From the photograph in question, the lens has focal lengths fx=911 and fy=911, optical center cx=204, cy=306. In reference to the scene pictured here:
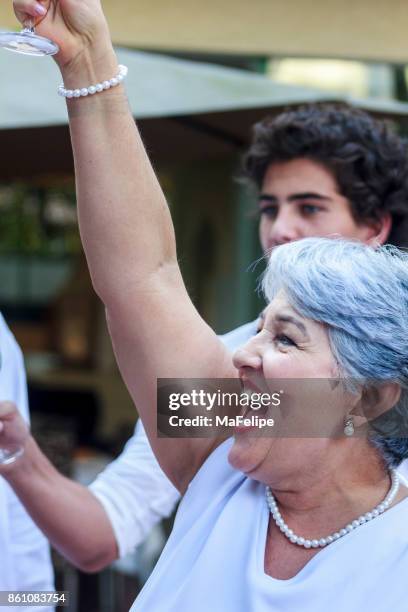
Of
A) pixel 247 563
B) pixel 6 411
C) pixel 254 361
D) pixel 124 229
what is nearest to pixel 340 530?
pixel 247 563

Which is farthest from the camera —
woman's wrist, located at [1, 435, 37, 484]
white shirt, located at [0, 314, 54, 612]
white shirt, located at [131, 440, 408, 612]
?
white shirt, located at [0, 314, 54, 612]

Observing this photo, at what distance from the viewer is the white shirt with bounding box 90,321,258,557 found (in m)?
2.27

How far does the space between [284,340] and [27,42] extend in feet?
2.09

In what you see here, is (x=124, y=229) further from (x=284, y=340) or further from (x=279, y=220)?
(x=279, y=220)

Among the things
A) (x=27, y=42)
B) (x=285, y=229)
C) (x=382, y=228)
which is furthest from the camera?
(x=382, y=228)

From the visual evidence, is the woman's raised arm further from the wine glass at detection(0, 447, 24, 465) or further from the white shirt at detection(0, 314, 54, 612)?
the white shirt at detection(0, 314, 54, 612)

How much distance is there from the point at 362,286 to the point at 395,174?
3.31ft

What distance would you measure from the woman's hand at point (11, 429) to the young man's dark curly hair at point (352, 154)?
0.98 meters

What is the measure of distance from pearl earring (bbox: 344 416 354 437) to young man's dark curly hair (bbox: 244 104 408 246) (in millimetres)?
914

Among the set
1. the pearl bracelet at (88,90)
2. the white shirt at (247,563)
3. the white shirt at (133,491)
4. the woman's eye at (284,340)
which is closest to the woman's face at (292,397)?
the woman's eye at (284,340)

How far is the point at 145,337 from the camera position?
1578mm

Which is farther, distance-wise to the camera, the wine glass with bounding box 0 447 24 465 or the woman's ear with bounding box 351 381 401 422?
the wine glass with bounding box 0 447 24 465

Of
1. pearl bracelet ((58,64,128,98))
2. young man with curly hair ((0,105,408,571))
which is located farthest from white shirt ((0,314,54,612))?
pearl bracelet ((58,64,128,98))

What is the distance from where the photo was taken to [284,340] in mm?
1558
